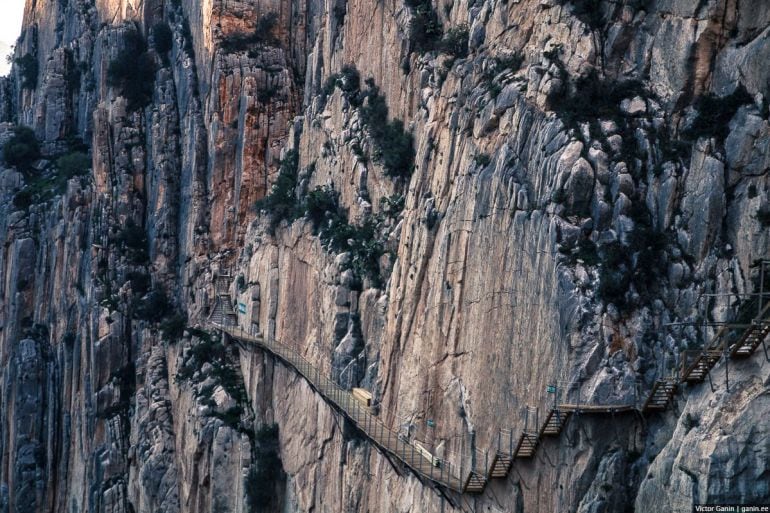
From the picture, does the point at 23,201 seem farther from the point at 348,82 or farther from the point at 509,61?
the point at 509,61

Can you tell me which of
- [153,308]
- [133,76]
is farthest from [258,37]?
[153,308]

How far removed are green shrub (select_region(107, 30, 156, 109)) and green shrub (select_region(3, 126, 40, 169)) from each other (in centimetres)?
1334

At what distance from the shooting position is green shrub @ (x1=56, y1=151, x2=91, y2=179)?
85.4 meters

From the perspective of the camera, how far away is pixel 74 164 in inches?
3401

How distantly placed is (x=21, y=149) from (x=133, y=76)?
1479cm

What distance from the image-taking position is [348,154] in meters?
53.0

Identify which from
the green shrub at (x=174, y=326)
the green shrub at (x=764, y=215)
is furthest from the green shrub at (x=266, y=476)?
the green shrub at (x=764, y=215)

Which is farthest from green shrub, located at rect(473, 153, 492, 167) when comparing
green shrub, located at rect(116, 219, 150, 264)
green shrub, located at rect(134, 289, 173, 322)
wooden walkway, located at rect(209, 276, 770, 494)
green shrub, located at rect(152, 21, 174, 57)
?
green shrub, located at rect(152, 21, 174, 57)

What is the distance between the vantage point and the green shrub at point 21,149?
300 feet

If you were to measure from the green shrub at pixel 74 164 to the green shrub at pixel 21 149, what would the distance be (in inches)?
152

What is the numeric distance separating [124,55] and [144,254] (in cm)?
1462

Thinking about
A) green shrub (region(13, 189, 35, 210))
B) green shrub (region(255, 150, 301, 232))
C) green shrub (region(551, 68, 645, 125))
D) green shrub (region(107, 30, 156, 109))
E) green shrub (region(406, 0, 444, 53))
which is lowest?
green shrub (region(551, 68, 645, 125))

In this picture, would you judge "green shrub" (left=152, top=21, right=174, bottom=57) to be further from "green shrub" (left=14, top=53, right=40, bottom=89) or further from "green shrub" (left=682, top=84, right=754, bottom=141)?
"green shrub" (left=682, top=84, right=754, bottom=141)

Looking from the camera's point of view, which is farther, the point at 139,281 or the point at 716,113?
the point at 139,281
